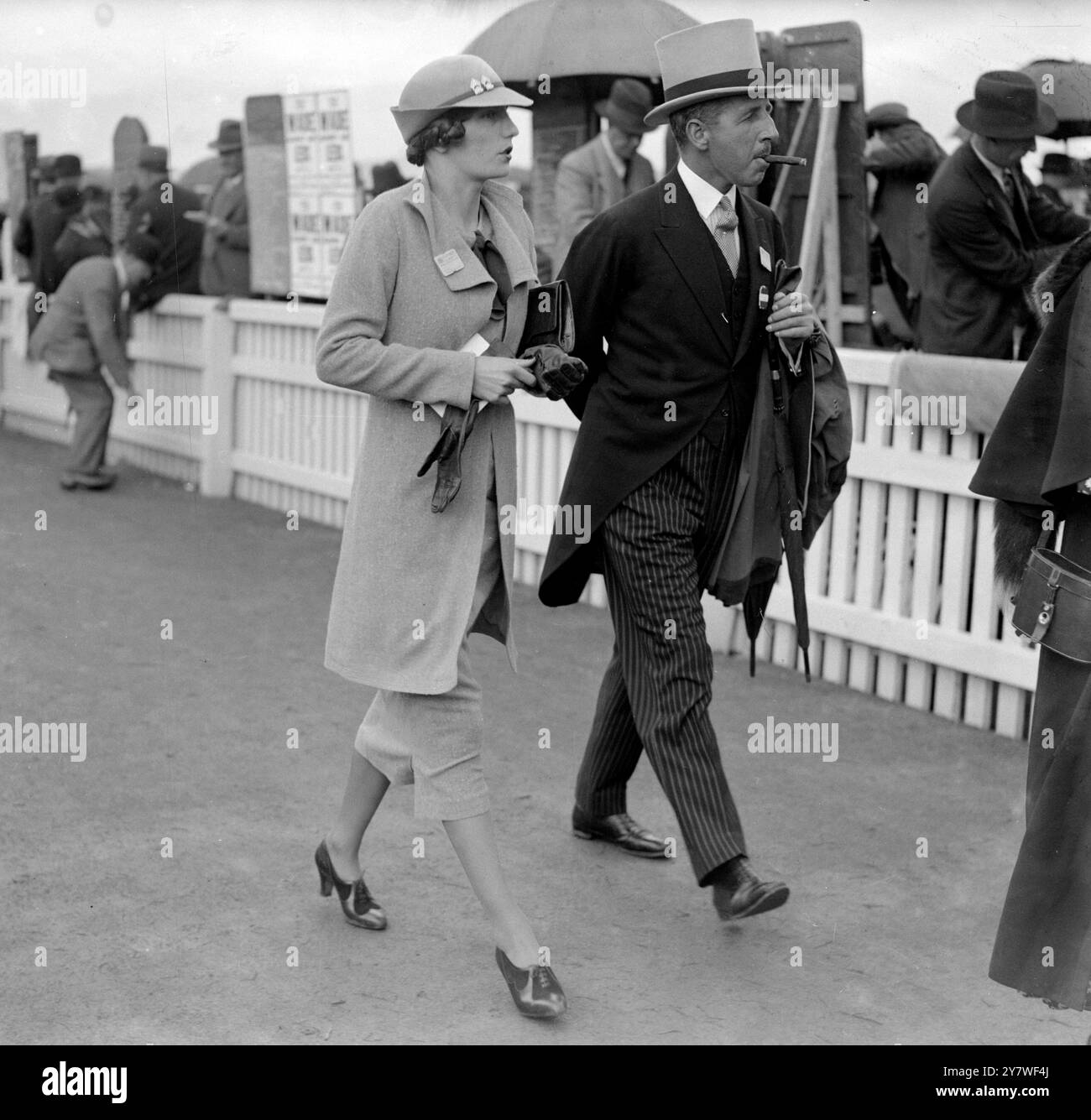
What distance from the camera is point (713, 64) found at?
13.4 ft

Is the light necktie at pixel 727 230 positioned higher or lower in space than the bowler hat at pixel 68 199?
lower

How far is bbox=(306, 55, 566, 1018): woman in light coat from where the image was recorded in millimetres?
3693

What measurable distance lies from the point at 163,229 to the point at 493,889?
8276mm

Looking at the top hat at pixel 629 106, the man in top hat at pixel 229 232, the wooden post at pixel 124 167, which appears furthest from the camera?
the wooden post at pixel 124 167

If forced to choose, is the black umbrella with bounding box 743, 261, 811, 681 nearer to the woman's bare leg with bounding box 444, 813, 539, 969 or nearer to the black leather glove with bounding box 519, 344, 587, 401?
the black leather glove with bounding box 519, 344, 587, 401

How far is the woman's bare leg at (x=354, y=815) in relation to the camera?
4.09 metres

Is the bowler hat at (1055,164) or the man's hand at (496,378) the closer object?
the man's hand at (496,378)

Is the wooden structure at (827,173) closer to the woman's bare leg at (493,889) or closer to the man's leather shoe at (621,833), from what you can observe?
the man's leather shoe at (621,833)

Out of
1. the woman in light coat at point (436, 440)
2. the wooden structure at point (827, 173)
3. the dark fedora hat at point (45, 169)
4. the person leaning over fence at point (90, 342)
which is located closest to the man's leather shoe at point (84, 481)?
the person leaning over fence at point (90, 342)

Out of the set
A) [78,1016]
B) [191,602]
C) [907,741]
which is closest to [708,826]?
[78,1016]

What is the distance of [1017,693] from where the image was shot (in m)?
5.96

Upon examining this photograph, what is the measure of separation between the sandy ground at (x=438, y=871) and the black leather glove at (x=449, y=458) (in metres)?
1.12

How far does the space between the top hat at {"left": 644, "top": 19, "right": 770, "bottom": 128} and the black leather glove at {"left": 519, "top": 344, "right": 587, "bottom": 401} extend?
78cm

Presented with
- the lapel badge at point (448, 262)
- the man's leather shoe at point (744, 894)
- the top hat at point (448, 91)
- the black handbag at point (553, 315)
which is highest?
the top hat at point (448, 91)
